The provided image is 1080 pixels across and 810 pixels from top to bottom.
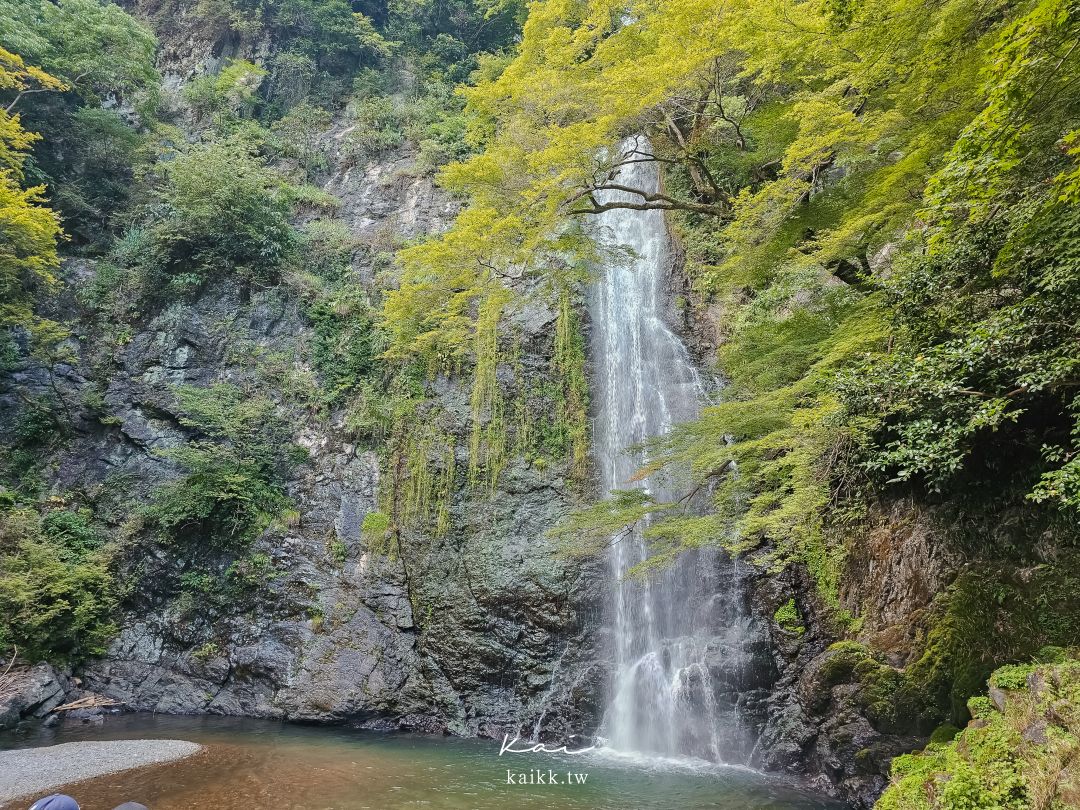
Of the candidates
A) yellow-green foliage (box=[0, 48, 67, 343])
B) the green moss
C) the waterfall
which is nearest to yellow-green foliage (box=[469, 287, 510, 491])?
the waterfall

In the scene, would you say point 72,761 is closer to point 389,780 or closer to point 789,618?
point 389,780

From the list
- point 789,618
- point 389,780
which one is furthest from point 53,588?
point 789,618

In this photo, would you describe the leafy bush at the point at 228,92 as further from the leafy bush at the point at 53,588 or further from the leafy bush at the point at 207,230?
the leafy bush at the point at 53,588

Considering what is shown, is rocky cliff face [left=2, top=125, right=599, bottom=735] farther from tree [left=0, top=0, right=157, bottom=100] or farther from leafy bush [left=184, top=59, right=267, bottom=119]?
leafy bush [left=184, top=59, right=267, bottom=119]

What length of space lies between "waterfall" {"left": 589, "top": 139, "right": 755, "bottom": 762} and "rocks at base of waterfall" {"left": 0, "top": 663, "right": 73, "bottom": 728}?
9.70 m

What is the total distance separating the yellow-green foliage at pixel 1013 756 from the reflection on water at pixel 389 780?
220cm

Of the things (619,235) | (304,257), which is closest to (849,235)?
(619,235)

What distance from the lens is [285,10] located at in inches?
907

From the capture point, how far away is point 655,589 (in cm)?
1077

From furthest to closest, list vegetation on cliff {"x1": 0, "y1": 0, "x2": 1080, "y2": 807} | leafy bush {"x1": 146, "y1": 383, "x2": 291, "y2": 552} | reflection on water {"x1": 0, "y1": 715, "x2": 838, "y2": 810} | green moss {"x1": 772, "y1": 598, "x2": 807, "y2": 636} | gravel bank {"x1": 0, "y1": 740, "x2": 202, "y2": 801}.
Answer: leafy bush {"x1": 146, "y1": 383, "x2": 291, "y2": 552} → green moss {"x1": 772, "y1": 598, "x2": 807, "y2": 636} → gravel bank {"x1": 0, "y1": 740, "x2": 202, "y2": 801} → reflection on water {"x1": 0, "y1": 715, "x2": 838, "y2": 810} → vegetation on cliff {"x1": 0, "y1": 0, "x2": 1080, "y2": 807}

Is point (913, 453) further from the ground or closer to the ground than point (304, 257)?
closer to the ground

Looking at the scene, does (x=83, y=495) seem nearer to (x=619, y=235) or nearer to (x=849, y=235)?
(x=619, y=235)

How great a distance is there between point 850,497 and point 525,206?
580cm

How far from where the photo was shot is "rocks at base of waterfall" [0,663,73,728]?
955 cm
